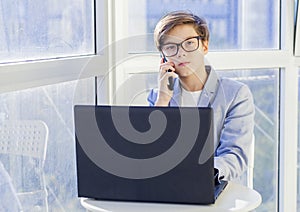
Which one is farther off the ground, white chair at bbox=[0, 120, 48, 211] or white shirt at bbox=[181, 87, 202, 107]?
white shirt at bbox=[181, 87, 202, 107]

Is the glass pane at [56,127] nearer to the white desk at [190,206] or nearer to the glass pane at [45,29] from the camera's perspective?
the glass pane at [45,29]

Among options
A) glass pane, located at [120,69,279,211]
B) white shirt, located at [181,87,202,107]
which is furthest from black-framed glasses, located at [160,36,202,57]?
glass pane, located at [120,69,279,211]

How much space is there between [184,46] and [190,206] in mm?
723

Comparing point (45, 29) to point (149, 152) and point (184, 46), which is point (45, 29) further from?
point (149, 152)

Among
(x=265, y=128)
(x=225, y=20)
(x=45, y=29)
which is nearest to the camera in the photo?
(x=45, y=29)

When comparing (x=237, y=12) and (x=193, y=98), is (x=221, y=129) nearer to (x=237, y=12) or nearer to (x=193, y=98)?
(x=193, y=98)

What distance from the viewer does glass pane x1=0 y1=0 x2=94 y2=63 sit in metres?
1.86

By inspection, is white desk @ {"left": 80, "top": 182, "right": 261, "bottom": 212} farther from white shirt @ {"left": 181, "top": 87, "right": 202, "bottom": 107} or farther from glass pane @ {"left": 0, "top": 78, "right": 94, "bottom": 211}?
white shirt @ {"left": 181, "top": 87, "right": 202, "bottom": 107}

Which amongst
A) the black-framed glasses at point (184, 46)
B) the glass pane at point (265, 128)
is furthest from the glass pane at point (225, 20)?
the black-framed glasses at point (184, 46)

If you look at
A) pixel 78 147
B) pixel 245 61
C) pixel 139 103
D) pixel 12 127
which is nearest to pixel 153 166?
pixel 78 147

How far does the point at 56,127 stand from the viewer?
2.19 metres

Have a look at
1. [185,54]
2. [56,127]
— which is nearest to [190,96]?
[185,54]

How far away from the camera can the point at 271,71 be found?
301 centimetres

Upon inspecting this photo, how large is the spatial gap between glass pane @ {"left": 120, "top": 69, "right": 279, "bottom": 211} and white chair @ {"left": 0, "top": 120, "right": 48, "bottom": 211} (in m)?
1.22
